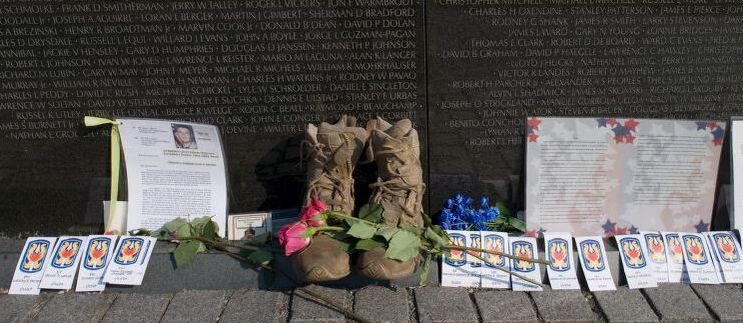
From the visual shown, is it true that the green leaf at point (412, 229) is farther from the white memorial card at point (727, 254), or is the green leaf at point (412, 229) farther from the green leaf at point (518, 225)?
the white memorial card at point (727, 254)

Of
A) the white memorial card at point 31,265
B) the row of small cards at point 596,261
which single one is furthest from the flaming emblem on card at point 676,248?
the white memorial card at point 31,265

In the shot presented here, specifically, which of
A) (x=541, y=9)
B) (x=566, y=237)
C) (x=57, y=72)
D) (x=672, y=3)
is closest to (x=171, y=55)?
(x=57, y=72)

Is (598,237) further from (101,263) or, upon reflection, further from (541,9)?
(101,263)

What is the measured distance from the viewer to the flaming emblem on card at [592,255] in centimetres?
317

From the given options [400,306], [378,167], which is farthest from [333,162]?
[400,306]

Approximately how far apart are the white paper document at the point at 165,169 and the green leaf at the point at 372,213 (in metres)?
0.99

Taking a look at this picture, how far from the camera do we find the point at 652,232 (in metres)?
3.38

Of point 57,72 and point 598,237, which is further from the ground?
point 57,72

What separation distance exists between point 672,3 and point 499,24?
1003 millimetres

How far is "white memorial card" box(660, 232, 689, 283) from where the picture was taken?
3.16 metres

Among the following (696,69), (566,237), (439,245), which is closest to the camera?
(439,245)

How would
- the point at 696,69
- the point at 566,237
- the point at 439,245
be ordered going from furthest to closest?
1. the point at 696,69
2. the point at 566,237
3. the point at 439,245

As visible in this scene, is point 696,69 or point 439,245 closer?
point 439,245

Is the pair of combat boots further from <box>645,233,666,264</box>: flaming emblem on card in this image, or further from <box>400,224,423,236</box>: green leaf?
<box>645,233,666,264</box>: flaming emblem on card
